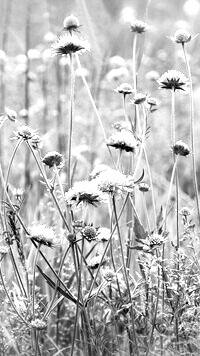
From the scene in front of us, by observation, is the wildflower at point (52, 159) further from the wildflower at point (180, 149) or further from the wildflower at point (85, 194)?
the wildflower at point (180, 149)

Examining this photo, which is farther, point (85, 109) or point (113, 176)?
point (85, 109)

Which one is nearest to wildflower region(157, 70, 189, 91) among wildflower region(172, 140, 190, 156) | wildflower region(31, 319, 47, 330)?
wildflower region(172, 140, 190, 156)

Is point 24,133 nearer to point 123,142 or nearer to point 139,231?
point 123,142

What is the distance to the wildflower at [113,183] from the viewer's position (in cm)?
117

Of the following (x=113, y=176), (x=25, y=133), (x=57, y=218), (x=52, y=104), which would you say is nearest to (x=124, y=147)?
(x=113, y=176)

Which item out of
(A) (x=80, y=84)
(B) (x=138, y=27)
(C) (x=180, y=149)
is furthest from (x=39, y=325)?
(A) (x=80, y=84)

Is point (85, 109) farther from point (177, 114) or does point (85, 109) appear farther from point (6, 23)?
point (6, 23)

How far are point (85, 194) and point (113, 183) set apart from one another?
0.17 ft

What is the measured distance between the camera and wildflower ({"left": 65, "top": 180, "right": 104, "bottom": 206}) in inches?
45.8

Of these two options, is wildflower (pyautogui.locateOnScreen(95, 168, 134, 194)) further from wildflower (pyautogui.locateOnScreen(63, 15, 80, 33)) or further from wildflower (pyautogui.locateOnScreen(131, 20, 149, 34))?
wildflower (pyautogui.locateOnScreen(131, 20, 149, 34))

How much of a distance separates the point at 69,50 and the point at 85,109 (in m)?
2.56

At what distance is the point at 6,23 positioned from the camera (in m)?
2.68

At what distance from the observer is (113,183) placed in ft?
3.84

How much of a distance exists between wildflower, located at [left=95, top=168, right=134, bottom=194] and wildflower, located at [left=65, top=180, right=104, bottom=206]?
0.04 ft
